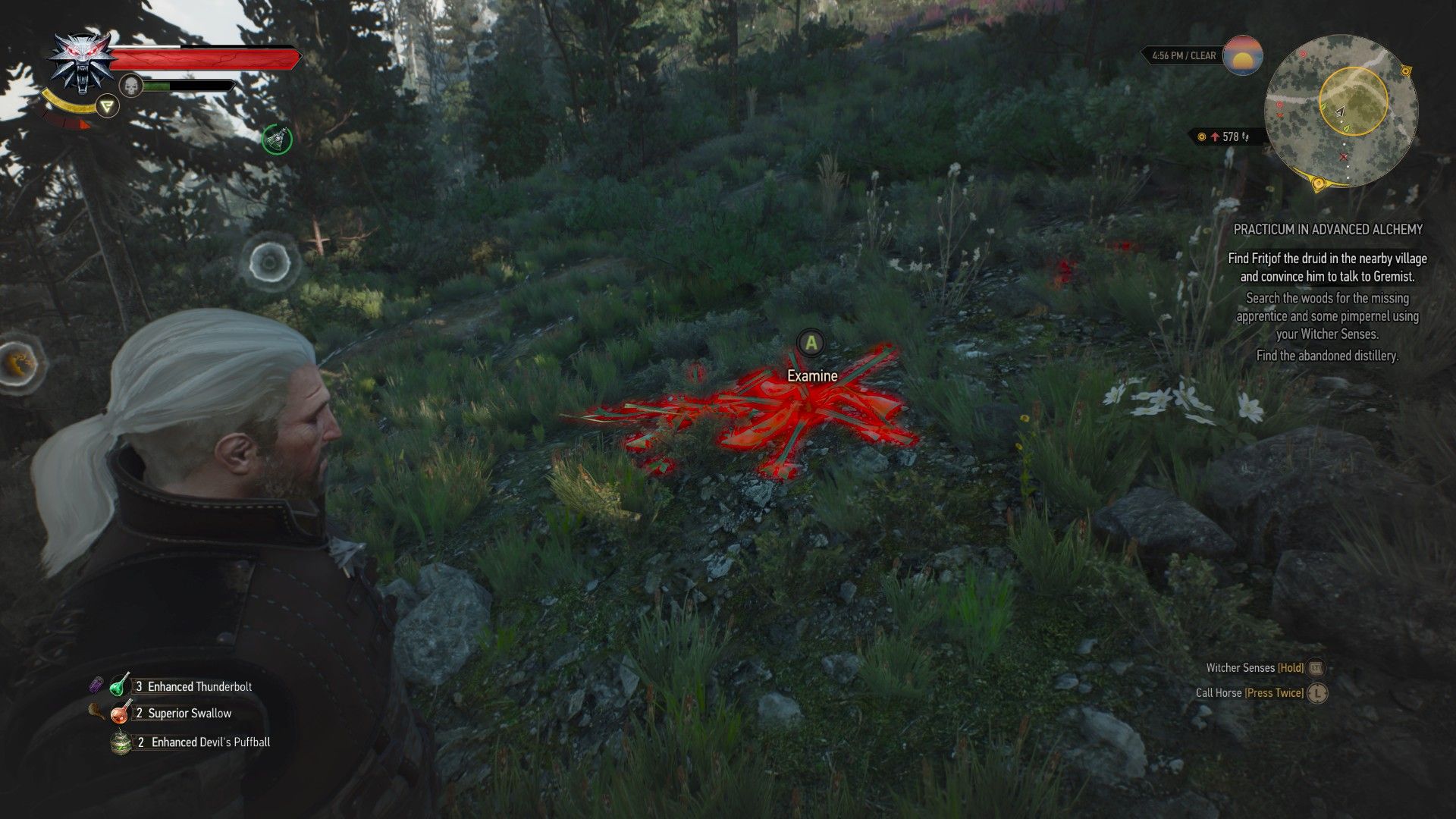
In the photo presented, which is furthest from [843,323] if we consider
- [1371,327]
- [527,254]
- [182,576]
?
[527,254]

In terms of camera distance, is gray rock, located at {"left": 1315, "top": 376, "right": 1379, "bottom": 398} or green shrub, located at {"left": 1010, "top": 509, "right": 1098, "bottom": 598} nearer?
green shrub, located at {"left": 1010, "top": 509, "right": 1098, "bottom": 598}

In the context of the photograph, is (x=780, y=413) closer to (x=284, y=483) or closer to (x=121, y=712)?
(x=284, y=483)

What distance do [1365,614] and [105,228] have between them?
11.6 meters

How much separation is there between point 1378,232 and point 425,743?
5.83m

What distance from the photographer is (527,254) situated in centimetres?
1305

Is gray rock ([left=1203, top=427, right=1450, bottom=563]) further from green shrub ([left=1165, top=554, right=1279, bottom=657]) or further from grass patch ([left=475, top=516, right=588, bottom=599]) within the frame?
grass patch ([left=475, top=516, right=588, bottom=599])

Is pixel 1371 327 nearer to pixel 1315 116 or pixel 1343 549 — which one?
pixel 1315 116

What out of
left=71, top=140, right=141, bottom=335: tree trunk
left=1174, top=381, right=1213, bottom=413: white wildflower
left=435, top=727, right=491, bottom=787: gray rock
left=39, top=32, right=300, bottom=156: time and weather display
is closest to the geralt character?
left=435, top=727, right=491, bottom=787: gray rock

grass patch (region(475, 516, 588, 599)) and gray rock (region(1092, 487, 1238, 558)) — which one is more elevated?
gray rock (region(1092, 487, 1238, 558))

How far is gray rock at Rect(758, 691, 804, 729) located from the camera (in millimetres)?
2504

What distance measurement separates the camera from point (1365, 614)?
207cm

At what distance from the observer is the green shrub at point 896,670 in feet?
7.89

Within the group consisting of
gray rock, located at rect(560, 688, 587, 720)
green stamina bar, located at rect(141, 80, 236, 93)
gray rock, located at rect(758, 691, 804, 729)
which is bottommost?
gray rock, located at rect(560, 688, 587, 720)

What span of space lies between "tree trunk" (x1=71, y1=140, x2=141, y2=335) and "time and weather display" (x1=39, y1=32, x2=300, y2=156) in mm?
4941
